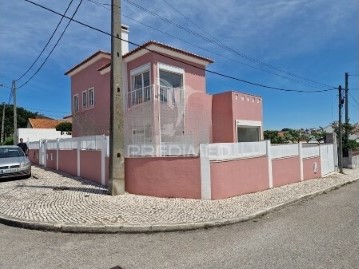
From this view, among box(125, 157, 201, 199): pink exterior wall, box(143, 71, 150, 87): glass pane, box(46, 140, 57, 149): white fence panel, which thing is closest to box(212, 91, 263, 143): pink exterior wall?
box(143, 71, 150, 87): glass pane

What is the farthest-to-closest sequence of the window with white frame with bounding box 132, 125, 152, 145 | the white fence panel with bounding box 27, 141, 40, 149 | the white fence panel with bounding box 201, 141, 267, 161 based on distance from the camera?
1. the white fence panel with bounding box 27, 141, 40, 149
2. the window with white frame with bounding box 132, 125, 152, 145
3. the white fence panel with bounding box 201, 141, 267, 161

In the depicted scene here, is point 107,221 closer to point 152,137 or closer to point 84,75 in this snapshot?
point 152,137

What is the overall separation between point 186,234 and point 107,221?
5.62 ft

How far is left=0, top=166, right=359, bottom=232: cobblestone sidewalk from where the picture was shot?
6.03m

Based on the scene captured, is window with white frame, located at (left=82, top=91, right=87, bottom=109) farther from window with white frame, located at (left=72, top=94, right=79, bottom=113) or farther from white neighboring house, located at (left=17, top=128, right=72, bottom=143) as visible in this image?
white neighboring house, located at (left=17, top=128, right=72, bottom=143)

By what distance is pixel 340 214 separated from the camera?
7148mm

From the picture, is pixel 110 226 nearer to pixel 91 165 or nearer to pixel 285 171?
pixel 91 165

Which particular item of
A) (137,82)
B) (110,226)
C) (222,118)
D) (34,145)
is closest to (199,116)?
(222,118)

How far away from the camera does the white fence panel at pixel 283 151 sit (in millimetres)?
11234

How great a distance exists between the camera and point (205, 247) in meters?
4.98

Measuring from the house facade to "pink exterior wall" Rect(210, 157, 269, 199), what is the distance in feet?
3.36

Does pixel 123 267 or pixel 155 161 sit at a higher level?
pixel 155 161

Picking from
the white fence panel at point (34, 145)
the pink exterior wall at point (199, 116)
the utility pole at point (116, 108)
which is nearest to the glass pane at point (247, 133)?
the pink exterior wall at point (199, 116)

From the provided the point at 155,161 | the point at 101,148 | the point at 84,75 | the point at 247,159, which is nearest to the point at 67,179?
the point at 101,148
